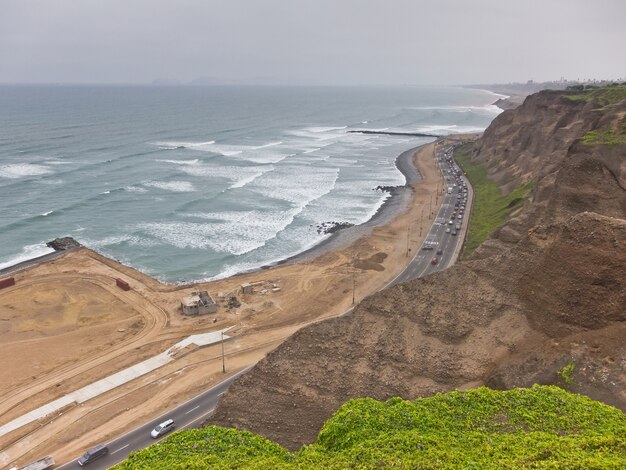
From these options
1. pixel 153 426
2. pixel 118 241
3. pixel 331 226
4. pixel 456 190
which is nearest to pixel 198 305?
pixel 153 426

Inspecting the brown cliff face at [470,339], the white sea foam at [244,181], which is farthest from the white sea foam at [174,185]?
the brown cliff face at [470,339]

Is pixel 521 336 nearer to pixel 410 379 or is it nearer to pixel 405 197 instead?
pixel 410 379

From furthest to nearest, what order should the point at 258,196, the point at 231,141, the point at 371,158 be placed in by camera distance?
1. the point at 231,141
2. the point at 371,158
3. the point at 258,196

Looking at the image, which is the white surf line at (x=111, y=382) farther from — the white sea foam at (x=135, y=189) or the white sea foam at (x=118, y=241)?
the white sea foam at (x=135, y=189)

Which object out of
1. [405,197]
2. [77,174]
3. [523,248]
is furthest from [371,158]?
[523,248]

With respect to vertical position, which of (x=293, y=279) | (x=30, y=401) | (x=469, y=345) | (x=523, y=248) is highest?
(x=523, y=248)

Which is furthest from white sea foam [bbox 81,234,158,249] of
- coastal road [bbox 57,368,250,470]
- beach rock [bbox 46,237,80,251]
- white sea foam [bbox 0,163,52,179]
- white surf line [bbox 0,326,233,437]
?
white sea foam [bbox 0,163,52,179]
